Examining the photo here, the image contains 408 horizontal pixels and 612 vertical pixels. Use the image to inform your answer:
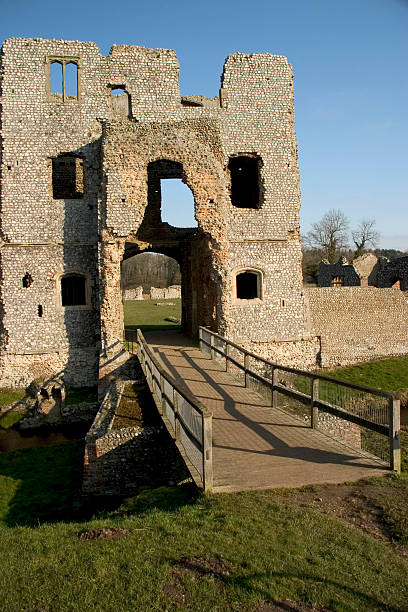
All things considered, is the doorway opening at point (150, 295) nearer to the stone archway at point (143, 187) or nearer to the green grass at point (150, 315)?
the green grass at point (150, 315)

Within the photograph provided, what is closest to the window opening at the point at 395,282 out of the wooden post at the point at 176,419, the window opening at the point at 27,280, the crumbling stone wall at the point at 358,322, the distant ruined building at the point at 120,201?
the crumbling stone wall at the point at 358,322

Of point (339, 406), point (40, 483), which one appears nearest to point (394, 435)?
point (339, 406)

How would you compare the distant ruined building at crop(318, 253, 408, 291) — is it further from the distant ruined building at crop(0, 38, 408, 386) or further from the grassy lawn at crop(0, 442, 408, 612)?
the grassy lawn at crop(0, 442, 408, 612)

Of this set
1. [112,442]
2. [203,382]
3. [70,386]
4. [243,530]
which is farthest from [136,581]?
[70,386]

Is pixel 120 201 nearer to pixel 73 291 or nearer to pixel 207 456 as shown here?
pixel 73 291

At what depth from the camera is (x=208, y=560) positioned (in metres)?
5.33

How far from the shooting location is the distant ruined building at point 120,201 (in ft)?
61.8

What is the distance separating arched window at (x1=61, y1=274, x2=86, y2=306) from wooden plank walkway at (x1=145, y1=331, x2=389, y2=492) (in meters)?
9.47

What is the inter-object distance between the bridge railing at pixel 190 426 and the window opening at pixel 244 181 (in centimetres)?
1396

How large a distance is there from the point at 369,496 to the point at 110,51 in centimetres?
1979

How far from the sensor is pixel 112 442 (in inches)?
435

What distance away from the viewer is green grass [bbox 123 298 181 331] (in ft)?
99.2

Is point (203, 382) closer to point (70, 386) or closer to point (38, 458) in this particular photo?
point (38, 458)

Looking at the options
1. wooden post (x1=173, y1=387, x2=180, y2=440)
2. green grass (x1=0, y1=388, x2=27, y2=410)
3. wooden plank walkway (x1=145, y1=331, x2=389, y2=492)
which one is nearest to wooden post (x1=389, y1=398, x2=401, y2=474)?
wooden plank walkway (x1=145, y1=331, x2=389, y2=492)
